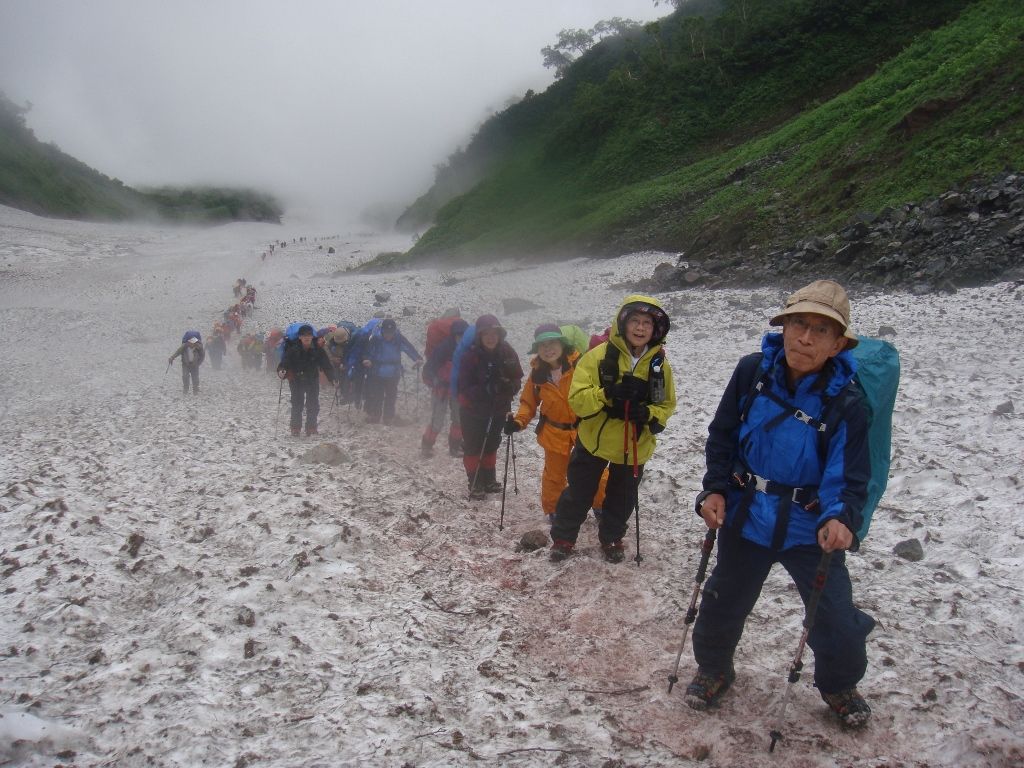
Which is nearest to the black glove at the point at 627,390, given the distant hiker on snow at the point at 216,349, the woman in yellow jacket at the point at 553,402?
the woman in yellow jacket at the point at 553,402

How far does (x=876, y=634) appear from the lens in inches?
173

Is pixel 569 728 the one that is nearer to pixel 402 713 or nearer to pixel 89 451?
pixel 402 713

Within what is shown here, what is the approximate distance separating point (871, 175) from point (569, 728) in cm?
1984

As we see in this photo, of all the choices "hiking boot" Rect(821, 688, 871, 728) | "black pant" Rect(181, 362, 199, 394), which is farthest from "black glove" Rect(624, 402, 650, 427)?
"black pant" Rect(181, 362, 199, 394)

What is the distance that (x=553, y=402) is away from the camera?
638cm

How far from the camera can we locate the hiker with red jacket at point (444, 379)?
9727 millimetres

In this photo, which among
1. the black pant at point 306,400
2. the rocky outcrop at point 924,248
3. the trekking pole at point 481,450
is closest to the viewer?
the trekking pole at point 481,450

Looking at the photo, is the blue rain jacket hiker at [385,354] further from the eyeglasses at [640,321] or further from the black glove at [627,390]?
the eyeglasses at [640,321]

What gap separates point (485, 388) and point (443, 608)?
10.5 ft

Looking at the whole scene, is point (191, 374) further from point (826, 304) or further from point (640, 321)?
point (826, 304)

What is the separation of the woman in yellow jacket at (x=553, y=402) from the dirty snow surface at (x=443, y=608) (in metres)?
0.78

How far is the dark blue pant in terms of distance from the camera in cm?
329

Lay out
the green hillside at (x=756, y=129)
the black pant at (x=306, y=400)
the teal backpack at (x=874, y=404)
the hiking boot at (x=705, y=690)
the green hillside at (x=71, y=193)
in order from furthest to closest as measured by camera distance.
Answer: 1. the green hillside at (x=71, y=193)
2. the green hillside at (x=756, y=129)
3. the black pant at (x=306, y=400)
4. the hiking boot at (x=705, y=690)
5. the teal backpack at (x=874, y=404)

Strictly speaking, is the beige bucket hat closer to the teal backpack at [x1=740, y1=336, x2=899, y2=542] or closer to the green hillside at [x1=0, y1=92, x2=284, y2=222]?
the teal backpack at [x1=740, y1=336, x2=899, y2=542]
